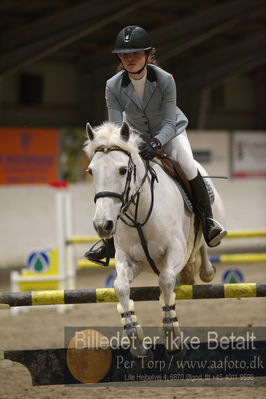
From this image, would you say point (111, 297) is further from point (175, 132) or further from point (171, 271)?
point (175, 132)

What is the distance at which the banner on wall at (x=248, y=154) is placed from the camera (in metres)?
15.6

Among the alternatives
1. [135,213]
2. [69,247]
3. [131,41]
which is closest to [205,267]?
[135,213]

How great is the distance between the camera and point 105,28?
49.8 feet

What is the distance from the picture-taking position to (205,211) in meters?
4.87

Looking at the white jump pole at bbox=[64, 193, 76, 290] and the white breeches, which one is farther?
the white jump pole at bbox=[64, 193, 76, 290]

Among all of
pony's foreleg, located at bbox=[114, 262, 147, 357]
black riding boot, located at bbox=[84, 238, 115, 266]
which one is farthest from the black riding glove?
pony's foreleg, located at bbox=[114, 262, 147, 357]

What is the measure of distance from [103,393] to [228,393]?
2.87 ft

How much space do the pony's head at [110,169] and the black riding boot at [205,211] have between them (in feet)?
2.51

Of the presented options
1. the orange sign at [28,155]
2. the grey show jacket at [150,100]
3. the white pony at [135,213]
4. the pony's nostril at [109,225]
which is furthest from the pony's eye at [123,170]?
the orange sign at [28,155]

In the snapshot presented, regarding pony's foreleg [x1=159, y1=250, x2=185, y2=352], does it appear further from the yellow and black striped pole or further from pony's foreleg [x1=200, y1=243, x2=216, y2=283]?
pony's foreleg [x1=200, y1=243, x2=216, y2=283]

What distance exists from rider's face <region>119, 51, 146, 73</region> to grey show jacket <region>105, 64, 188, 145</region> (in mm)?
121

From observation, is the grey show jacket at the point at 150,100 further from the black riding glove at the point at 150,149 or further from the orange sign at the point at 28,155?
the orange sign at the point at 28,155

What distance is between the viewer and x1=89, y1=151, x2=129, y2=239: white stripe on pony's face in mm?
3764

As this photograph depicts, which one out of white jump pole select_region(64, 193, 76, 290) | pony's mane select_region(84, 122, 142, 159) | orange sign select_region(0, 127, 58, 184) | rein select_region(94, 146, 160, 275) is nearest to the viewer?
rein select_region(94, 146, 160, 275)
